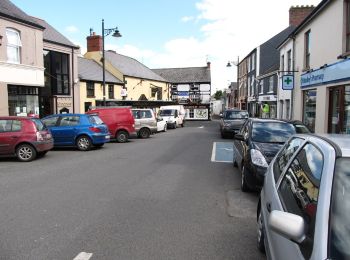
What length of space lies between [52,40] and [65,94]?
3962 millimetres

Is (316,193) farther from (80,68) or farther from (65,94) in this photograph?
(80,68)

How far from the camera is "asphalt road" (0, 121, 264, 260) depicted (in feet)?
15.1

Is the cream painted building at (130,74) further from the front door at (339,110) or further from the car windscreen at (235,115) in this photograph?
the front door at (339,110)

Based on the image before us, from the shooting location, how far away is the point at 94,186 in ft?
27.0

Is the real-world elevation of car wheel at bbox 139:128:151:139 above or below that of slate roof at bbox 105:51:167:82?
below

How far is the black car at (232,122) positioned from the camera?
72.5 feet

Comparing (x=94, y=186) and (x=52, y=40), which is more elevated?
(x=52, y=40)

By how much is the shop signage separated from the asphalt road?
209 inches

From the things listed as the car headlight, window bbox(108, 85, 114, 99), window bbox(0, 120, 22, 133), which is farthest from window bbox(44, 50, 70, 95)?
the car headlight

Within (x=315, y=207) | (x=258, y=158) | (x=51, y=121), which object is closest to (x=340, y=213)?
(x=315, y=207)

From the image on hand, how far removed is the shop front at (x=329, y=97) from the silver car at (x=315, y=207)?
33.2 feet

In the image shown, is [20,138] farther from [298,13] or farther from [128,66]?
[128,66]

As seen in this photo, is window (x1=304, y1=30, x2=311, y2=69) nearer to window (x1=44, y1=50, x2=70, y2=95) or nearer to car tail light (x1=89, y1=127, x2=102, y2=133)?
car tail light (x1=89, y1=127, x2=102, y2=133)

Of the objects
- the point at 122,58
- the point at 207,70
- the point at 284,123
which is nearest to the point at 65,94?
the point at 284,123
